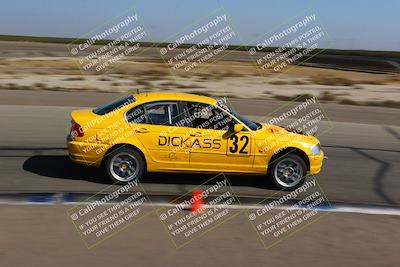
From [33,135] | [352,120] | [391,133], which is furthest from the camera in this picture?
[352,120]

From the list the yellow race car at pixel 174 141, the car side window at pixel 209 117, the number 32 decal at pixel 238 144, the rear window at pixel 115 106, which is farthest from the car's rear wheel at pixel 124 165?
the number 32 decal at pixel 238 144

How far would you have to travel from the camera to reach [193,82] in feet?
→ 104

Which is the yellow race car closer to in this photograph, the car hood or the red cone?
the car hood

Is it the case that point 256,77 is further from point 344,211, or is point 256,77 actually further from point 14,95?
point 344,211

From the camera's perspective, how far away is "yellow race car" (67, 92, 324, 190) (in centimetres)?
895

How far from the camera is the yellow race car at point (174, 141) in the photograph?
895cm

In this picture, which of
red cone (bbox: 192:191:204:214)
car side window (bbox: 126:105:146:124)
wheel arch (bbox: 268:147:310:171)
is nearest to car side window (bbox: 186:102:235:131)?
car side window (bbox: 126:105:146:124)

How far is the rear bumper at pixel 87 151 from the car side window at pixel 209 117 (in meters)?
1.63

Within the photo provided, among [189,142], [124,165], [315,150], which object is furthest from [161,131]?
[315,150]

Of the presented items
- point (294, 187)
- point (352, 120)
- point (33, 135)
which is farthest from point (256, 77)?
point (294, 187)

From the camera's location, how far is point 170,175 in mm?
9969

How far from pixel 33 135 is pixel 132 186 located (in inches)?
196

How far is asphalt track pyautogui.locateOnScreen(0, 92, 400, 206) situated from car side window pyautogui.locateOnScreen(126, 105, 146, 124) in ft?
3.83

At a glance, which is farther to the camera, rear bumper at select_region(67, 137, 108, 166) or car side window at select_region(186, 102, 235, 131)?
car side window at select_region(186, 102, 235, 131)
